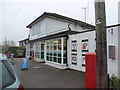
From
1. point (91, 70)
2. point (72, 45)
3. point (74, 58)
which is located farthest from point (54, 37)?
point (91, 70)

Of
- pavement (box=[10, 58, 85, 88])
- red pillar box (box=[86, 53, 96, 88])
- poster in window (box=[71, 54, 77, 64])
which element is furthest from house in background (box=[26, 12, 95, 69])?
red pillar box (box=[86, 53, 96, 88])

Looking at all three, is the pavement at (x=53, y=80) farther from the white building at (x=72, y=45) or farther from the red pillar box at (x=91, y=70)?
the white building at (x=72, y=45)

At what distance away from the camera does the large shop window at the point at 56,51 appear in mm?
9581

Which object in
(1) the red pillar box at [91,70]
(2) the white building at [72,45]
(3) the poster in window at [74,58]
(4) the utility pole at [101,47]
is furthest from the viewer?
(3) the poster in window at [74,58]

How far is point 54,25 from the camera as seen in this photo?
1398 centimetres

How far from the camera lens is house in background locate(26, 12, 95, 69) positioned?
31.7ft

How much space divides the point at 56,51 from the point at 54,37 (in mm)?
1444

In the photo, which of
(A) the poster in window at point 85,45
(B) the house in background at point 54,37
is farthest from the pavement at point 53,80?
(B) the house in background at point 54,37

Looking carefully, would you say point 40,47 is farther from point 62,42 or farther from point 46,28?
point 62,42

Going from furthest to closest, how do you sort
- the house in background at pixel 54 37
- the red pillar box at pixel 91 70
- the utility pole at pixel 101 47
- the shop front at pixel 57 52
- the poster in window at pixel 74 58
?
the house in background at pixel 54 37
the shop front at pixel 57 52
the poster in window at pixel 74 58
the red pillar box at pixel 91 70
the utility pole at pixel 101 47

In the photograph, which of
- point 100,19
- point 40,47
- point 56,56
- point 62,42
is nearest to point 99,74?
point 100,19

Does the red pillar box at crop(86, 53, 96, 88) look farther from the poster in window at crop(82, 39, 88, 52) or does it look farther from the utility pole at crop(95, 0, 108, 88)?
the poster in window at crop(82, 39, 88, 52)

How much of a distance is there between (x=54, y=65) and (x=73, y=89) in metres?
6.04

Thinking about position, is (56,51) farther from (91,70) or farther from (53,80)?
(91,70)
